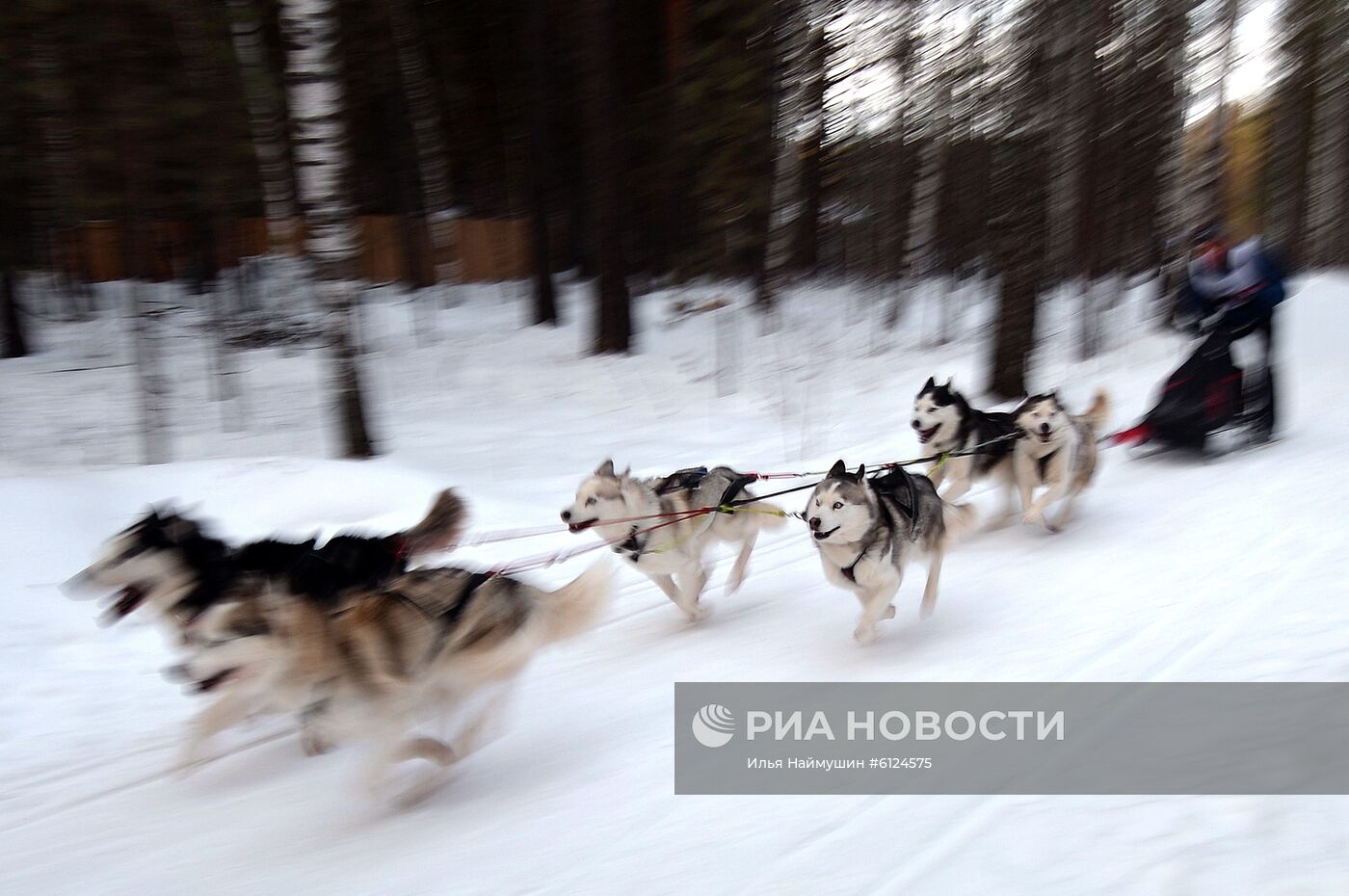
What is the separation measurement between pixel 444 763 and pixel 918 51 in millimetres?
14982

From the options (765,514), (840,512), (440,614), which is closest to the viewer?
(440,614)

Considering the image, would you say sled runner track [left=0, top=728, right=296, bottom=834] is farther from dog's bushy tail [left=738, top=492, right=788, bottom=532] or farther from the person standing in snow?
the person standing in snow

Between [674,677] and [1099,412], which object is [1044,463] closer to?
[1099,412]

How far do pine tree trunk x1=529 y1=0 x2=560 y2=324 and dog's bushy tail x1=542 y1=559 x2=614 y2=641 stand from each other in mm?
13790

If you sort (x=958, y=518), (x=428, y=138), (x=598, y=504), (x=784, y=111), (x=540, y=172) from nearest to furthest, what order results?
(x=598, y=504) < (x=958, y=518) < (x=784, y=111) < (x=540, y=172) < (x=428, y=138)

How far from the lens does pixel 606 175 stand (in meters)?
13.5

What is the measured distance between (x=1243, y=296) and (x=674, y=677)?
5432 millimetres

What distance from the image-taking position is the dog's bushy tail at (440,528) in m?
4.67

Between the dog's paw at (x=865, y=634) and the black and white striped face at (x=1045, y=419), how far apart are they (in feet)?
7.18

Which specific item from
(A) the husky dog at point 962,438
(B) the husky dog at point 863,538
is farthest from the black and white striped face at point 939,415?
(B) the husky dog at point 863,538

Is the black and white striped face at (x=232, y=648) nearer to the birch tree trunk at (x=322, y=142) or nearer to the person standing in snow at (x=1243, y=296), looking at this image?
the birch tree trunk at (x=322, y=142)

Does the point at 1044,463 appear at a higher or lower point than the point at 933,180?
lower

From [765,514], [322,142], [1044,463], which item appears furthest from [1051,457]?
[322,142]

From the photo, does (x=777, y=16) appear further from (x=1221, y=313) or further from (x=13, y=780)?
(x=13, y=780)
